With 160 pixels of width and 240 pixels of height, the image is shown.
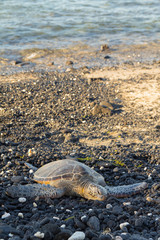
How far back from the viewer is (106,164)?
4863mm

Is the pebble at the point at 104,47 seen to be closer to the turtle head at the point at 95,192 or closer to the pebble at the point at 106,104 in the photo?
the pebble at the point at 106,104

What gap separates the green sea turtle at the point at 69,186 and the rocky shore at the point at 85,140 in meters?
0.09

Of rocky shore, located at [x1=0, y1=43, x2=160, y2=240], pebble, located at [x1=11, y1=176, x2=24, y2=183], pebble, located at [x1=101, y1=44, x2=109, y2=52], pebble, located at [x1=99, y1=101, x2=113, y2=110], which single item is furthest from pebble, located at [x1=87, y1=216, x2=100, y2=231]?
pebble, located at [x1=101, y1=44, x2=109, y2=52]

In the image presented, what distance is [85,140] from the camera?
230 inches

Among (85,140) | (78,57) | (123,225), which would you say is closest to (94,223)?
(123,225)

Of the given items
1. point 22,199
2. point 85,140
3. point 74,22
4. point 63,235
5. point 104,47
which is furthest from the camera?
point 74,22

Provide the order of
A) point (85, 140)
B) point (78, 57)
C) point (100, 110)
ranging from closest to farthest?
point (85, 140), point (100, 110), point (78, 57)

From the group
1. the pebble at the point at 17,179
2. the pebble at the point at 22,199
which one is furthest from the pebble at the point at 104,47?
the pebble at the point at 22,199

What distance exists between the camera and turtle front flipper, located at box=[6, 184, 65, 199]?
381 cm

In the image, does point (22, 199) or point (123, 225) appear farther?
point (22, 199)

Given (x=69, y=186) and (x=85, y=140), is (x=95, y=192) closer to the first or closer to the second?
(x=69, y=186)

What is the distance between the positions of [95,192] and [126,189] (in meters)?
0.45

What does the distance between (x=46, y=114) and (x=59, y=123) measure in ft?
1.72

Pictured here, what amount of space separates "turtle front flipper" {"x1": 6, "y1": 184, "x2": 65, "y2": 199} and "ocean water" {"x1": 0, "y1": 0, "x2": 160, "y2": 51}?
9611mm
